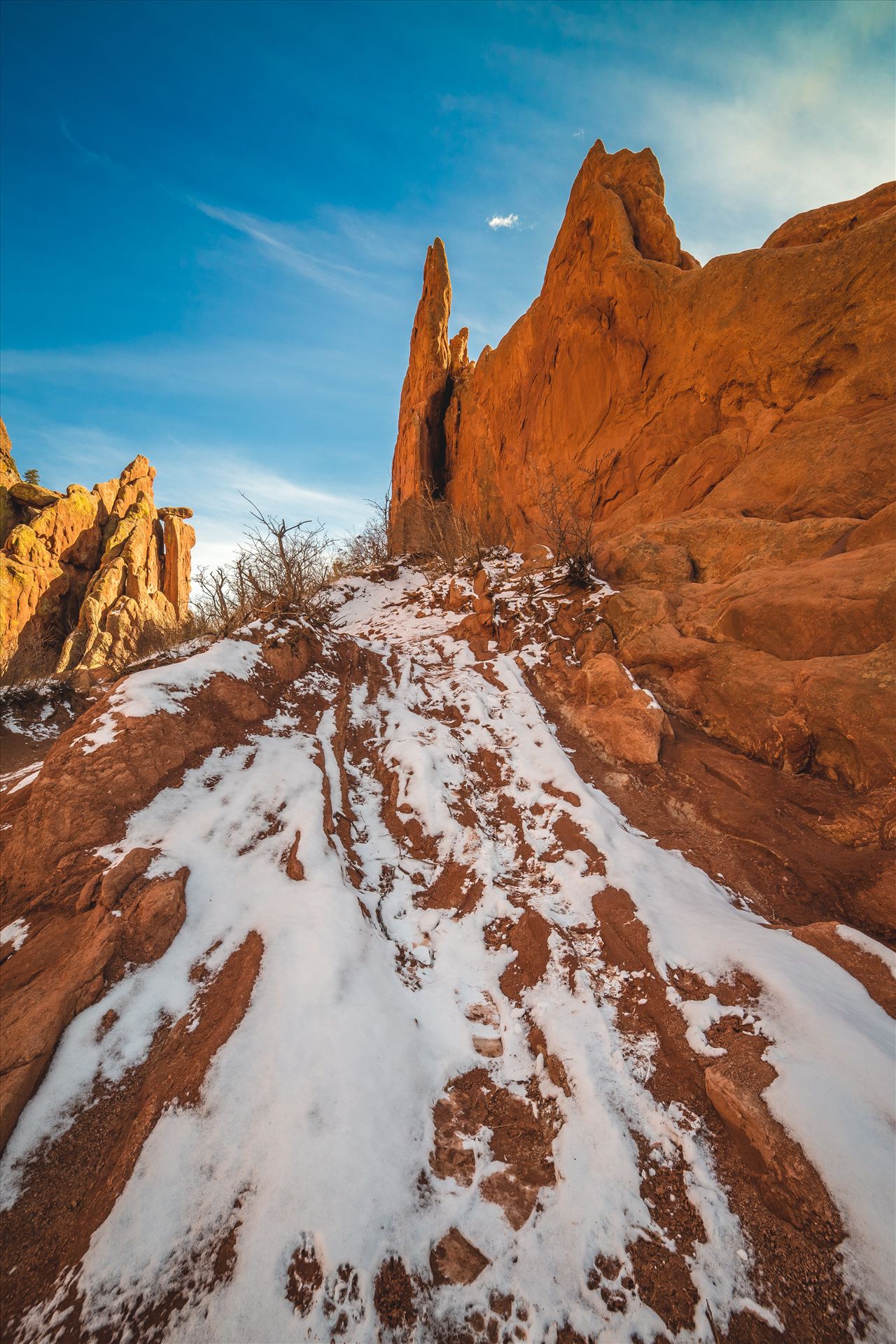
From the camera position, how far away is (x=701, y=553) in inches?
403

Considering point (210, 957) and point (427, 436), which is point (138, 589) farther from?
point (210, 957)

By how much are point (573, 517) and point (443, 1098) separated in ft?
39.1

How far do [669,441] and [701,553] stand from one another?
17.5 ft

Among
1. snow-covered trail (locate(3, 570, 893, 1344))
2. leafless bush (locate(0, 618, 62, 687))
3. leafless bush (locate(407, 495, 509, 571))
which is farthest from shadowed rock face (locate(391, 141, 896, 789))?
leafless bush (locate(0, 618, 62, 687))

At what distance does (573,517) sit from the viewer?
12.1 m

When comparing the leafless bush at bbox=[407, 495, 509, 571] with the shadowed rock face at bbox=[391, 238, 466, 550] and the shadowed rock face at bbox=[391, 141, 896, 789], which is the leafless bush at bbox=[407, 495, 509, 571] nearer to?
the shadowed rock face at bbox=[391, 238, 466, 550]

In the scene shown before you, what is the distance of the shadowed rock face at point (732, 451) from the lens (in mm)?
6594

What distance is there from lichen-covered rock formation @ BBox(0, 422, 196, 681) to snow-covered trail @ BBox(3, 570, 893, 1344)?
29409mm

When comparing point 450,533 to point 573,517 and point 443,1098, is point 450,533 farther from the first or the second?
point 443,1098

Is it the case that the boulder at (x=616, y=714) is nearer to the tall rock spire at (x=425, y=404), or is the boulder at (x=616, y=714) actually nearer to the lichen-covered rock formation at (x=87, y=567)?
the tall rock spire at (x=425, y=404)

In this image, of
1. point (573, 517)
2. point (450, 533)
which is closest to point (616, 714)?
point (573, 517)

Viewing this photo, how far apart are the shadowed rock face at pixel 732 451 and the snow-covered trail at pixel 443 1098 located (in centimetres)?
326

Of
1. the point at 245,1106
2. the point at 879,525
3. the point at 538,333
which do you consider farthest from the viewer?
the point at 538,333

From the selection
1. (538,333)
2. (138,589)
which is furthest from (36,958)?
(138,589)
